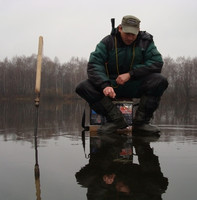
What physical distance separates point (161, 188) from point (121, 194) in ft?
0.86

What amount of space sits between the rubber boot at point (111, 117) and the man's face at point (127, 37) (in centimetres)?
76

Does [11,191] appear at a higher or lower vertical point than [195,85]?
lower

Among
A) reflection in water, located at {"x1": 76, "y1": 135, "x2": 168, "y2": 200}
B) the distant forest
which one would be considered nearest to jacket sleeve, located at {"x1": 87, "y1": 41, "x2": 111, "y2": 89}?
reflection in water, located at {"x1": 76, "y1": 135, "x2": 168, "y2": 200}

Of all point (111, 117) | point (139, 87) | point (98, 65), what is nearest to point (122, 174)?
point (111, 117)

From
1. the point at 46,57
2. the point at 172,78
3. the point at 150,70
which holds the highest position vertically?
the point at 46,57

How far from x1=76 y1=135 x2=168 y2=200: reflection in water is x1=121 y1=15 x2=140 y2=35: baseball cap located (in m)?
1.36

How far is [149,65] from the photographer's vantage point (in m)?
3.53

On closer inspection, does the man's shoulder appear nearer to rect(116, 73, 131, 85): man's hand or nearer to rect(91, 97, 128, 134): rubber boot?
rect(116, 73, 131, 85): man's hand

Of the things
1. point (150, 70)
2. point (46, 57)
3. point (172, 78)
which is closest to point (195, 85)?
point (172, 78)

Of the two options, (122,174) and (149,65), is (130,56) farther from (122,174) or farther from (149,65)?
(122,174)

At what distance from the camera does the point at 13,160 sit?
7.76 ft

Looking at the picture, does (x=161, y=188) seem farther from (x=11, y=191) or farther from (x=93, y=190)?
(x=11, y=191)

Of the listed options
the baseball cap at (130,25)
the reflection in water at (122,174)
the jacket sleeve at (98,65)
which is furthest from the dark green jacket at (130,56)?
the reflection in water at (122,174)

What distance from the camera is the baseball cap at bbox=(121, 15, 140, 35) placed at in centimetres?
329
